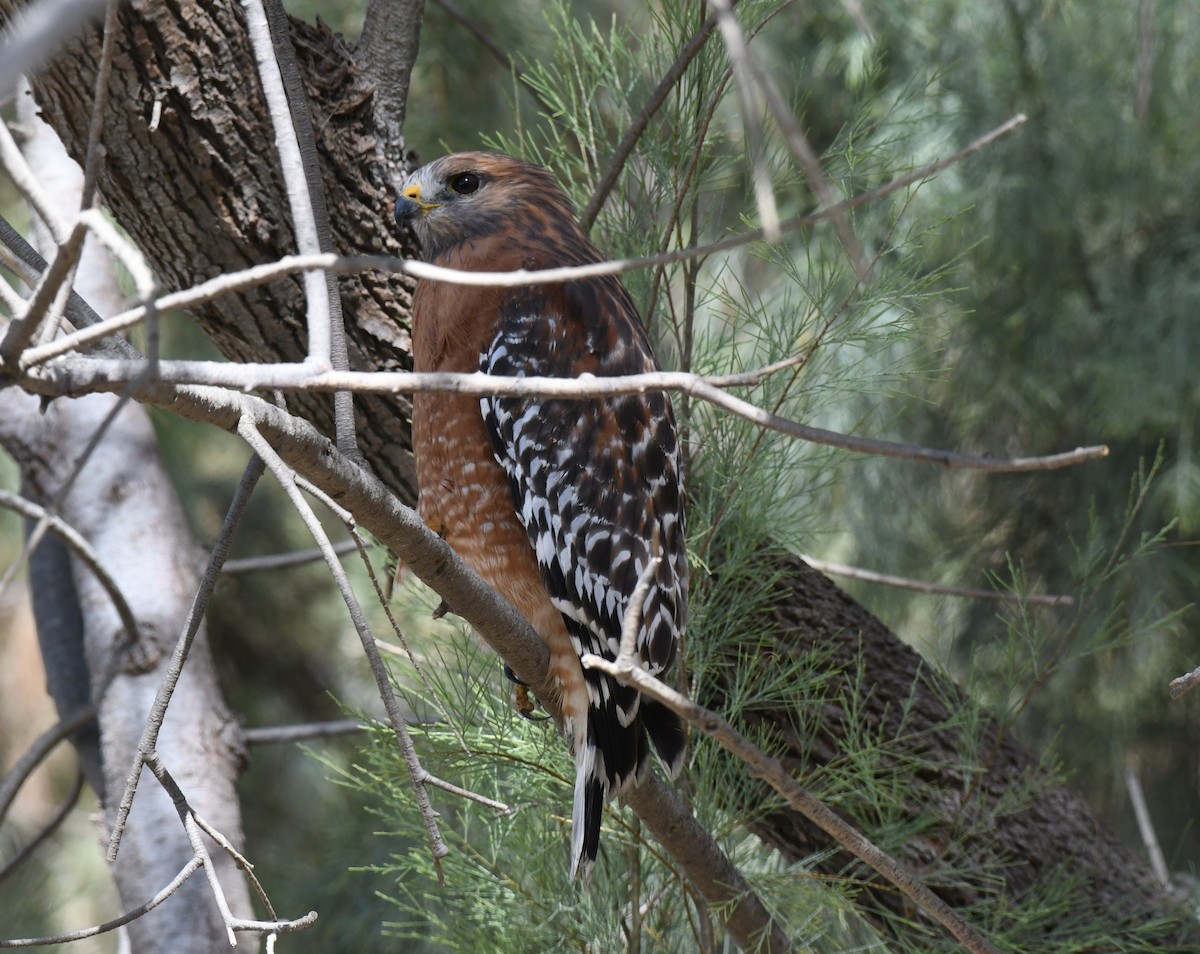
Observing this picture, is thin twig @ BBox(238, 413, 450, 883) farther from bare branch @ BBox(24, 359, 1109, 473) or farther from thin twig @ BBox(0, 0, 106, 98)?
thin twig @ BBox(0, 0, 106, 98)

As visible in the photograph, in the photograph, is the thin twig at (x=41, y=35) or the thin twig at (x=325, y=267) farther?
the thin twig at (x=325, y=267)

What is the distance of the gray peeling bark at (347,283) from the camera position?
74.9 inches

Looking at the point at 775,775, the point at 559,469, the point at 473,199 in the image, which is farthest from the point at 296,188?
the point at 473,199

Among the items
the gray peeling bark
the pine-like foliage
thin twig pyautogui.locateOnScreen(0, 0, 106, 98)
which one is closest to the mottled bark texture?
the gray peeling bark

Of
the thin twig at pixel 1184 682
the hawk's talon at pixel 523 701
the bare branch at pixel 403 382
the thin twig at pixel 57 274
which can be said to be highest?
the thin twig at pixel 57 274

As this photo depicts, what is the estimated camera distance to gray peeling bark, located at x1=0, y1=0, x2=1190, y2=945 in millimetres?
1903

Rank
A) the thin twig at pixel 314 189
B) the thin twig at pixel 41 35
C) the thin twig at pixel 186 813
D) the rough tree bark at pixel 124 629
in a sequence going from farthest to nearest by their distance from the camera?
1. the rough tree bark at pixel 124 629
2. the thin twig at pixel 314 189
3. the thin twig at pixel 186 813
4. the thin twig at pixel 41 35

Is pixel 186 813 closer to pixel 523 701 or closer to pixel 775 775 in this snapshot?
pixel 775 775

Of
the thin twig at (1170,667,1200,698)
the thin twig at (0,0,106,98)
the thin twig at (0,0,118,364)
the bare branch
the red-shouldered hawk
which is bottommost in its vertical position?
the thin twig at (1170,667,1200,698)

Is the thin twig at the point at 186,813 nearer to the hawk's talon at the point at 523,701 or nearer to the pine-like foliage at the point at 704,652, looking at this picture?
the pine-like foliage at the point at 704,652

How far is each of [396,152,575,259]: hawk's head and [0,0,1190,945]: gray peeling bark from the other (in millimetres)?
66

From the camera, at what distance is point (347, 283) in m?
2.18

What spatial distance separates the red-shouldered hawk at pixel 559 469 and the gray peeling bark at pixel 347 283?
16cm

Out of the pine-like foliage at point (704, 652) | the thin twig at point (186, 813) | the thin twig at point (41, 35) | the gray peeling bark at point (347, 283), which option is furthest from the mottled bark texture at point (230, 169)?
the thin twig at point (41, 35)
